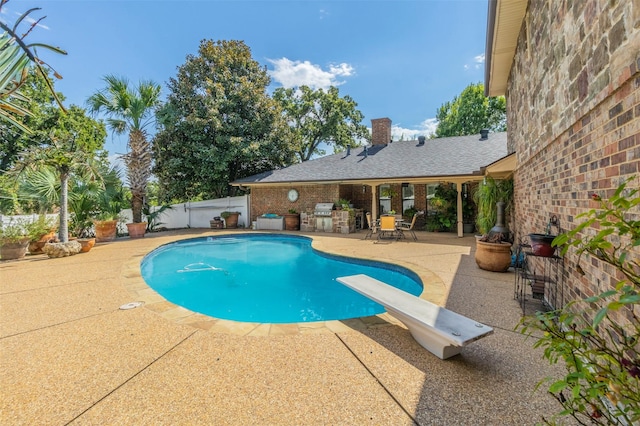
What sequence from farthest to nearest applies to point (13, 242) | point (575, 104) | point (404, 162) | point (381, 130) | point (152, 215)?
point (381, 130) < point (152, 215) < point (404, 162) < point (13, 242) < point (575, 104)

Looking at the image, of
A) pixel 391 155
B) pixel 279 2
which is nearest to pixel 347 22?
pixel 279 2

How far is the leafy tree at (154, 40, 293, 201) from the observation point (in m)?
14.8

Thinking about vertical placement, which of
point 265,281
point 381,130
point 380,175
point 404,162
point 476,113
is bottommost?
point 265,281

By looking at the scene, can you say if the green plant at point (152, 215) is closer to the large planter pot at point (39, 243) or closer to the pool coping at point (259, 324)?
the large planter pot at point (39, 243)

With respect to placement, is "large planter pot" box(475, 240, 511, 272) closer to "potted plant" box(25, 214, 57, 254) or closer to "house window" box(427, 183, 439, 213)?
"house window" box(427, 183, 439, 213)

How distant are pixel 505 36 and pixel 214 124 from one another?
12.7 meters

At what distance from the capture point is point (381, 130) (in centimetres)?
1591

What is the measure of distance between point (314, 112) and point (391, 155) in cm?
1352

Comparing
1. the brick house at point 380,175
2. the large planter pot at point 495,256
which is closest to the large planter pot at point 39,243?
the brick house at point 380,175

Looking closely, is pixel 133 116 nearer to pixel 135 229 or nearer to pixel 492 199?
pixel 135 229

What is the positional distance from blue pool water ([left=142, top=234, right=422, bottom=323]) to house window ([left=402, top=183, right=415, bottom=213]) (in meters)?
6.42

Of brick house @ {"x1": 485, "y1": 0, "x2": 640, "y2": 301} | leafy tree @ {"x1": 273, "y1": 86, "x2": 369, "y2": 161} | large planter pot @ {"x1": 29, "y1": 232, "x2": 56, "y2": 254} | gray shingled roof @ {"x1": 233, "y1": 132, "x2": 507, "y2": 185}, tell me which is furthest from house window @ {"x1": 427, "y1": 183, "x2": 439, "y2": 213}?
large planter pot @ {"x1": 29, "y1": 232, "x2": 56, "y2": 254}

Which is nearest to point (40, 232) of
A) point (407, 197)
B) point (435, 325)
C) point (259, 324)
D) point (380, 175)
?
point (259, 324)

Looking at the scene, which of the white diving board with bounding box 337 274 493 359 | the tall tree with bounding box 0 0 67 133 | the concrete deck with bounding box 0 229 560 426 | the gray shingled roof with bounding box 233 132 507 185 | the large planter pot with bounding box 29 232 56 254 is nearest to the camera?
the tall tree with bounding box 0 0 67 133
